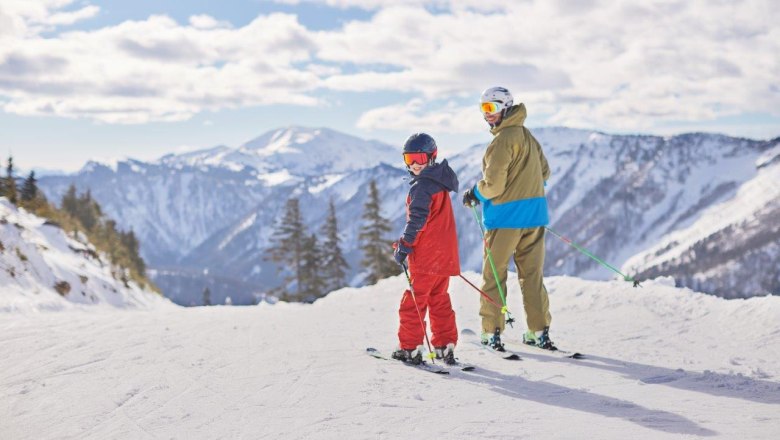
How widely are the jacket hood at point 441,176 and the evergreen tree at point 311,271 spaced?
29.4 meters

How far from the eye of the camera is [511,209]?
6.35 metres

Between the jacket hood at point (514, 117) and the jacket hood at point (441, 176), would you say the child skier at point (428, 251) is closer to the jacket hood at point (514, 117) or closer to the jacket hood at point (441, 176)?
the jacket hood at point (441, 176)

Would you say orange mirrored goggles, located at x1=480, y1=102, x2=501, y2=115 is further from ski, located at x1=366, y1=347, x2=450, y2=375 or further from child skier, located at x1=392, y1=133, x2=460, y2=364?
ski, located at x1=366, y1=347, x2=450, y2=375

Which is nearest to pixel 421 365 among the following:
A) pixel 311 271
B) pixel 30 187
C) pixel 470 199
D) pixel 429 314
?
pixel 429 314

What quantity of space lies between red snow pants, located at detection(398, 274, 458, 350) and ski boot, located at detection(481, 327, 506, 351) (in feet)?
2.10

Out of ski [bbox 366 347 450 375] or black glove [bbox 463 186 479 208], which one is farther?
black glove [bbox 463 186 479 208]

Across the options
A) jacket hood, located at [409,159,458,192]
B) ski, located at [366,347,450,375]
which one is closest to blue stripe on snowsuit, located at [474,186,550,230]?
jacket hood, located at [409,159,458,192]

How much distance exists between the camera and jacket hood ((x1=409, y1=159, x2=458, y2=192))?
18.8 feet

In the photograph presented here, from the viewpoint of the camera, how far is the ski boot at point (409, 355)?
5.82m

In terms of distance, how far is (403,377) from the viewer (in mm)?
5184

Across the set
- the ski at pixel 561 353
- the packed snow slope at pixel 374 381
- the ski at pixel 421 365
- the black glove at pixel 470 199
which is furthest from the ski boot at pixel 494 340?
the black glove at pixel 470 199

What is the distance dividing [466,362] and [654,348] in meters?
2.07

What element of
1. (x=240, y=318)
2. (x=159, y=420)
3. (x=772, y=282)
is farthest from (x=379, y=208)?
(x=772, y=282)

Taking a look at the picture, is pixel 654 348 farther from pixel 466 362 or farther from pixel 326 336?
pixel 326 336
